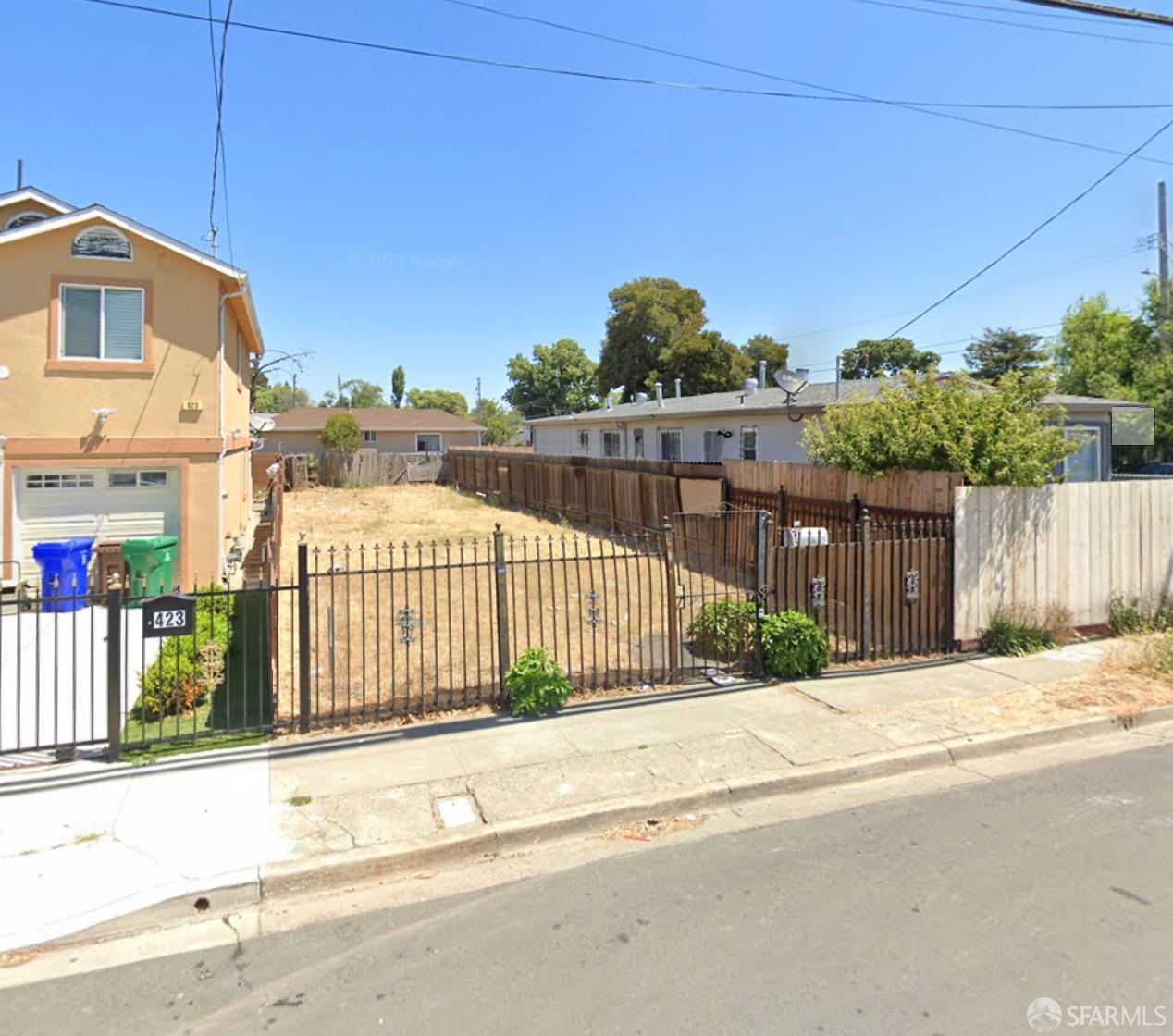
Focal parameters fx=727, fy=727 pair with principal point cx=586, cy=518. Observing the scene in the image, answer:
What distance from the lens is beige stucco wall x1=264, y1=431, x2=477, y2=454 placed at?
4388 centimetres

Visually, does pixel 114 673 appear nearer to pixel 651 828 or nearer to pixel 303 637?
pixel 303 637

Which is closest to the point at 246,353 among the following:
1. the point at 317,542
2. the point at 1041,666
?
the point at 317,542

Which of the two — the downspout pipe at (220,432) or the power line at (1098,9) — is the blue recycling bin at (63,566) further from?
the power line at (1098,9)

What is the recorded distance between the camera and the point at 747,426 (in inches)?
723

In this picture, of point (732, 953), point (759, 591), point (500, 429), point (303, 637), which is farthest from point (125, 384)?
point (500, 429)

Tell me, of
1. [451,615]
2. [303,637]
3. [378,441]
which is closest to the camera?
[303,637]

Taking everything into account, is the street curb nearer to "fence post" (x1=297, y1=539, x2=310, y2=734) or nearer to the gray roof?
"fence post" (x1=297, y1=539, x2=310, y2=734)

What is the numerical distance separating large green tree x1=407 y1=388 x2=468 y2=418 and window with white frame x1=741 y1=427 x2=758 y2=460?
7258 centimetres

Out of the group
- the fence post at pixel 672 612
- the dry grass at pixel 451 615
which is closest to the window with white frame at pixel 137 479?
the dry grass at pixel 451 615

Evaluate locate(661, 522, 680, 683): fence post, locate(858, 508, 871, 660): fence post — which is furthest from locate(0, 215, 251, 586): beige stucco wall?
locate(858, 508, 871, 660): fence post

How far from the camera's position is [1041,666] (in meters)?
7.79

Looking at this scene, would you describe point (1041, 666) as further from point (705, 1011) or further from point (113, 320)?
point (113, 320)

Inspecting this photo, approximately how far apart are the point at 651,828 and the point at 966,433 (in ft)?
20.8

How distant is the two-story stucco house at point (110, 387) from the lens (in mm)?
11219
